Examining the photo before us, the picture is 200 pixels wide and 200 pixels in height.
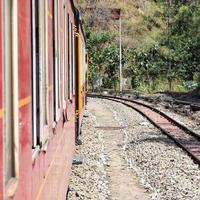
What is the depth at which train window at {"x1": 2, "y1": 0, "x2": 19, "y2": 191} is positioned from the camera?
5.65ft

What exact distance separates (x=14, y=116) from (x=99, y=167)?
8.18m

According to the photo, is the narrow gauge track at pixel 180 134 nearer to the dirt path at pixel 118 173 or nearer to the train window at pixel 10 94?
the dirt path at pixel 118 173

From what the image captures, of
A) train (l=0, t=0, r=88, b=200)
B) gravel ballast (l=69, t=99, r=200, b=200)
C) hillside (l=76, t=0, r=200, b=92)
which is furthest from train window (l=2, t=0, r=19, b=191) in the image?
hillside (l=76, t=0, r=200, b=92)

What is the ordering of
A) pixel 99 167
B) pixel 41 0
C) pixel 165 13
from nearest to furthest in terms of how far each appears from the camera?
1. pixel 41 0
2. pixel 99 167
3. pixel 165 13

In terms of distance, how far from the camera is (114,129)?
1655 centimetres

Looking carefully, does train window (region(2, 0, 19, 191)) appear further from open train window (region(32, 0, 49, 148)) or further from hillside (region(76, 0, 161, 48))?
hillside (region(76, 0, 161, 48))

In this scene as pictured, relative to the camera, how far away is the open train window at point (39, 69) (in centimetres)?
261

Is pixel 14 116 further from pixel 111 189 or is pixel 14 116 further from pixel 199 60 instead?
pixel 199 60

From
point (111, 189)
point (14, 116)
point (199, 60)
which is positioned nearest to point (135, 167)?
point (111, 189)

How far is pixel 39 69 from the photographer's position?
2732 millimetres

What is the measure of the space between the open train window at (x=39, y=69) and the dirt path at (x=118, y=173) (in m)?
4.94

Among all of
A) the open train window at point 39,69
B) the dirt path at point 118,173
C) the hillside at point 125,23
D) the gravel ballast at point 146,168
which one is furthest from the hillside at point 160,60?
the open train window at point 39,69

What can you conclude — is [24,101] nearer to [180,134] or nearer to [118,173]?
[118,173]

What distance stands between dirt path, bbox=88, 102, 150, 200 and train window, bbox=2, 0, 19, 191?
19.3 feet
